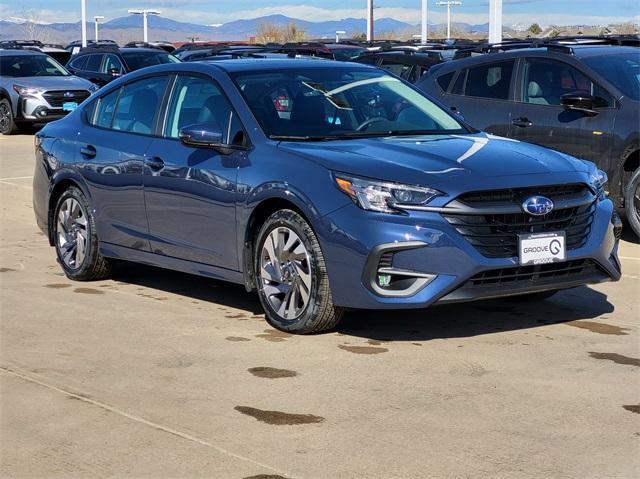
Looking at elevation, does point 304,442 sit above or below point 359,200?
below

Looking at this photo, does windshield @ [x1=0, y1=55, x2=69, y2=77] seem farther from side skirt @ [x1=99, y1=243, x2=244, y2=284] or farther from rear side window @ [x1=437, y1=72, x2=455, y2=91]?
side skirt @ [x1=99, y1=243, x2=244, y2=284]

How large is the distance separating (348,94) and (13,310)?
2556mm

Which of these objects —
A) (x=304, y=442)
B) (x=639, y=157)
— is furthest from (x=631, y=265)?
(x=304, y=442)

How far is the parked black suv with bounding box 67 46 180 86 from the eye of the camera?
93.1 feet

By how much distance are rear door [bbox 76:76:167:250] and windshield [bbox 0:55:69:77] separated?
17.2 metres

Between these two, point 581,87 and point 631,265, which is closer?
point 631,265

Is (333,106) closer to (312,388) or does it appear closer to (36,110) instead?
(312,388)

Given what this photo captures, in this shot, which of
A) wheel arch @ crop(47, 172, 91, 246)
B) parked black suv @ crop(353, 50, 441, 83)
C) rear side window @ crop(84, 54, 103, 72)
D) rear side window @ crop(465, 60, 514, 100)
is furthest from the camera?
rear side window @ crop(84, 54, 103, 72)

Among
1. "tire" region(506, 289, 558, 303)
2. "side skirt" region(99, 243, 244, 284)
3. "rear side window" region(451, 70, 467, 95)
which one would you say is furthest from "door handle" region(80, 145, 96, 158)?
"rear side window" region(451, 70, 467, 95)

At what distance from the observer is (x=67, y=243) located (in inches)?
362

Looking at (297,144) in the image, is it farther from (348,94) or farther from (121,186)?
(121,186)

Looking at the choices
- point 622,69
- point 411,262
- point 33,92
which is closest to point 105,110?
point 411,262

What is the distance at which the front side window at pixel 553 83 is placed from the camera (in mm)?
11023

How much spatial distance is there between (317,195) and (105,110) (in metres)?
2.70
